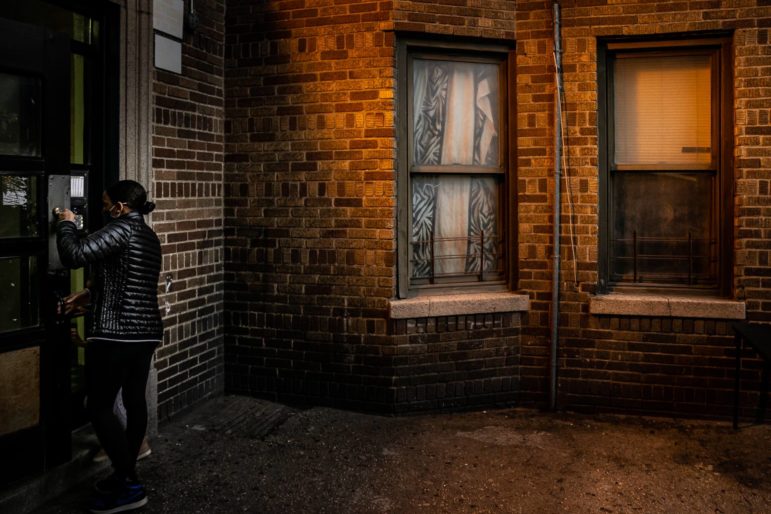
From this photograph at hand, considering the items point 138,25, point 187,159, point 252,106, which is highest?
point 138,25

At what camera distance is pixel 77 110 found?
519 centimetres

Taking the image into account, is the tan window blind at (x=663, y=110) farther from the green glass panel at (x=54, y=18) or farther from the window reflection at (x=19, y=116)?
the window reflection at (x=19, y=116)

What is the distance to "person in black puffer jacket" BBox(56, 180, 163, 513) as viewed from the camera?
13.8 ft

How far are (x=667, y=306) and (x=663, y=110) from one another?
1.72m

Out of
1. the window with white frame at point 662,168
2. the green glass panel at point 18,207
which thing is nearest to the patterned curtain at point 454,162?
the window with white frame at point 662,168

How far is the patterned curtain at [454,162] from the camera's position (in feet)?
21.1

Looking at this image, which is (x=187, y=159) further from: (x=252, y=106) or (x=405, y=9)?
(x=405, y=9)

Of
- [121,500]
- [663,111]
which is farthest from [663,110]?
[121,500]

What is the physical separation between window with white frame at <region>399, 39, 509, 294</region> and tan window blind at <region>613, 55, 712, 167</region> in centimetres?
105

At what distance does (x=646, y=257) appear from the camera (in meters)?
6.45

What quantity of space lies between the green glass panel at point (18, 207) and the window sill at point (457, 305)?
286cm

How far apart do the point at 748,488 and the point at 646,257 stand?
230cm

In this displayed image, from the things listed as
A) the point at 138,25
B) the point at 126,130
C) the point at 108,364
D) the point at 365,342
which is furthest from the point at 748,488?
the point at 138,25

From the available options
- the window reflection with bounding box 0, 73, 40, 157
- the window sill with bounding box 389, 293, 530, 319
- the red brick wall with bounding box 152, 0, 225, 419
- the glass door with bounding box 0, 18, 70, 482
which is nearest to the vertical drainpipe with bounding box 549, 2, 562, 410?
the window sill with bounding box 389, 293, 530, 319
